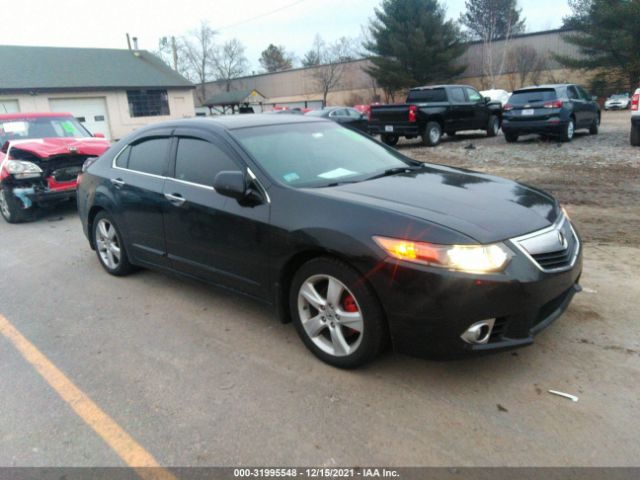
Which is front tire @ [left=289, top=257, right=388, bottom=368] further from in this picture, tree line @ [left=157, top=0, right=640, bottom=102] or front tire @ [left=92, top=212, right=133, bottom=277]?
tree line @ [left=157, top=0, right=640, bottom=102]

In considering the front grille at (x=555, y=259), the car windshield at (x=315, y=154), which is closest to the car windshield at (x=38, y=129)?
the car windshield at (x=315, y=154)

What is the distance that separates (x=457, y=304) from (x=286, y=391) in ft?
3.86

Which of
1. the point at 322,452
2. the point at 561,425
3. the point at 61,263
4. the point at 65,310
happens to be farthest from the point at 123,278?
the point at 561,425

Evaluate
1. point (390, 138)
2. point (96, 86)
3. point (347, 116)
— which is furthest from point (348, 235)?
point (96, 86)

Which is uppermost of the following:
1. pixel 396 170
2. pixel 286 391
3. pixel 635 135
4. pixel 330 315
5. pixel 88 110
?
pixel 88 110

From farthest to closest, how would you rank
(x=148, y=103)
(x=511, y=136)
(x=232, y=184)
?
(x=148, y=103) < (x=511, y=136) < (x=232, y=184)

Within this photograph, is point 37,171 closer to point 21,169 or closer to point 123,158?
point 21,169

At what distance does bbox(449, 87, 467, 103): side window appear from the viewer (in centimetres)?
1639

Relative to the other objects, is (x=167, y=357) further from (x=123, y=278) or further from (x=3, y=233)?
(x=3, y=233)

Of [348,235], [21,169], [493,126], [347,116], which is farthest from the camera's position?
[347,116]

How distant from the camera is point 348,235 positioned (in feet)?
10.1

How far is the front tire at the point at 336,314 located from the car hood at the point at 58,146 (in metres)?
Result: 6.60

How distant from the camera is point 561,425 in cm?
271

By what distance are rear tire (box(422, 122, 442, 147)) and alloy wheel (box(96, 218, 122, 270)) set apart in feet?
39.8
